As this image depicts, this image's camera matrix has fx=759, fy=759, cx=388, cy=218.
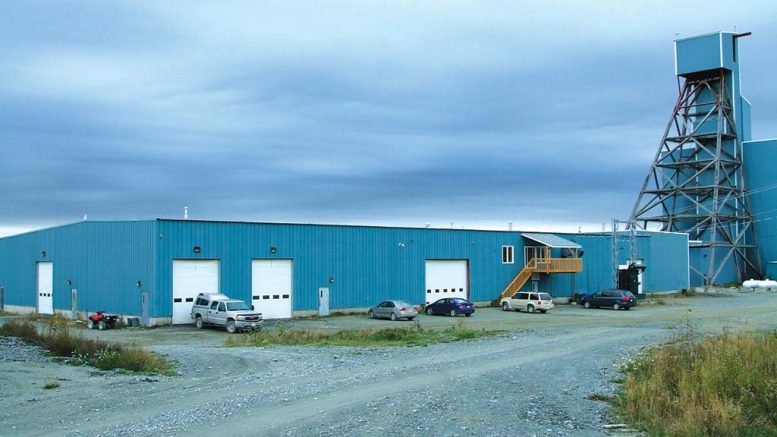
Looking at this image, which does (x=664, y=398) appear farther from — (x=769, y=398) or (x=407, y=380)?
(x=407, y=380)

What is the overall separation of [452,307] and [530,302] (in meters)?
6.22

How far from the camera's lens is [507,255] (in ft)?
196

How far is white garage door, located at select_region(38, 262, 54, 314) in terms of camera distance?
51.9 meters

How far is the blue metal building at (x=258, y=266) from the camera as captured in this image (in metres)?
42.2

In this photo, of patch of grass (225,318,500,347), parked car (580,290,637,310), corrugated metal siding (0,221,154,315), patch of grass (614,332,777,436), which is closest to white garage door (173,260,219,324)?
corrugated metal siding (0,221,154,315)

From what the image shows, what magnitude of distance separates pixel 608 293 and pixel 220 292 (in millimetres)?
27743

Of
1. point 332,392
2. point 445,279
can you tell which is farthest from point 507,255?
point 332,392

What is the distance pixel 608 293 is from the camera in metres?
54.6

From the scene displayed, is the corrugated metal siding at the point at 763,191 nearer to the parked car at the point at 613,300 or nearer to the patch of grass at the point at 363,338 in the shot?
the parked car at the point at 613,300

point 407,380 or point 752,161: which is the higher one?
point 752,161

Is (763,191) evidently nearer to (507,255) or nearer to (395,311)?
(507,255)

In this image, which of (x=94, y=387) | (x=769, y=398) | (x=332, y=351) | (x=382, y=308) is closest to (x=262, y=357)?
(x=332, y=351)

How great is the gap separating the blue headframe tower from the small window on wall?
33.0 meters

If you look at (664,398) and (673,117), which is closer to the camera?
(664,398)
